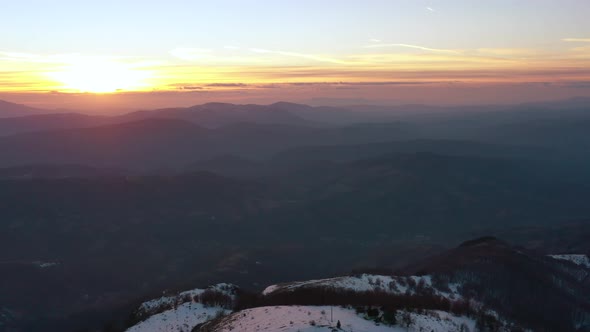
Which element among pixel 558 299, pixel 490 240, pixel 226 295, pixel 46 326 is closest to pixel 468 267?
pixel 558 299

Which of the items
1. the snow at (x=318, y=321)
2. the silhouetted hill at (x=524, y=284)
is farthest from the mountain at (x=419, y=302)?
the silhouetted hill at (x=524, y=284)

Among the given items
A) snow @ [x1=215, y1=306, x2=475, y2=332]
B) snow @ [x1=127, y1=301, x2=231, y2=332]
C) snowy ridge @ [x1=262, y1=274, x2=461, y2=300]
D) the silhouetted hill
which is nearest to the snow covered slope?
snow @ [x1=127, y1=301, x2=231, y2=332]

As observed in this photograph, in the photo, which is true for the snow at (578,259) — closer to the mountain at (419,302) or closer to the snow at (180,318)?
the mountain at (419,302)

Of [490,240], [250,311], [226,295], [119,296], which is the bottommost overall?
[119,296]

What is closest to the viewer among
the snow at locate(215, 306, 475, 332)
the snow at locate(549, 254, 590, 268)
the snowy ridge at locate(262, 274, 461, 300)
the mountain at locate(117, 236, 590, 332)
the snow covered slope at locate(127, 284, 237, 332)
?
the snow at locate(215, 306, 475, 332)

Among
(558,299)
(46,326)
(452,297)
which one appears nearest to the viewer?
(452,297)

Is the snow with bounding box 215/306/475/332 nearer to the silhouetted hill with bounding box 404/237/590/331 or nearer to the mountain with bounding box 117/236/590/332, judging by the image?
the mountain with bounding box 117/236/590/332

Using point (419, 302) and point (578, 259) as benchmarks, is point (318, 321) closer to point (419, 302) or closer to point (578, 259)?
point (419, 302)

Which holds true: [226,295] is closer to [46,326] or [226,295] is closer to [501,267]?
[501,267]
